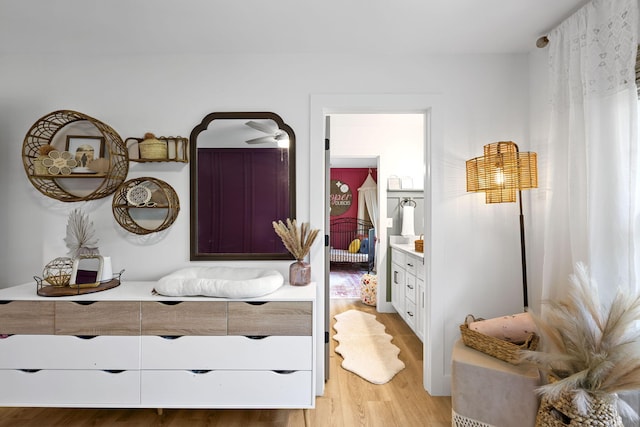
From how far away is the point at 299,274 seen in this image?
6.74ft

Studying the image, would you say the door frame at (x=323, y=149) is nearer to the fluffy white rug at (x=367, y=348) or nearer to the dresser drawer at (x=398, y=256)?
the fluffy white rug at (x=367, y=348)

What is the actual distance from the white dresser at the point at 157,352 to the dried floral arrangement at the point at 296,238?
0.36 metres

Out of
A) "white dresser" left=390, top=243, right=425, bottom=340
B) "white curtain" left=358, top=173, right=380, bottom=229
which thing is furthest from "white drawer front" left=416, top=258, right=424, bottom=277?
"white curtain" left=358, top=173, right=380, bottom=229

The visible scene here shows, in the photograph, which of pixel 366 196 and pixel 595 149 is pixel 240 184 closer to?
pixel 595 149

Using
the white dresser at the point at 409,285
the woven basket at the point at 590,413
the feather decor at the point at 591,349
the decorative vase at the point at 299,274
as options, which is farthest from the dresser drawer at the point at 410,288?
the woven basket at the point at 590,413

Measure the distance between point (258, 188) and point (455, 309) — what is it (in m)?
1.65

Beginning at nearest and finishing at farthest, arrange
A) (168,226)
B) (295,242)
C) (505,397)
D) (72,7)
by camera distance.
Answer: (505,397), (72,7), (295,242), (168,226)

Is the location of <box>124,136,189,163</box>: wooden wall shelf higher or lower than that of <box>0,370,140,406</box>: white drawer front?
higher

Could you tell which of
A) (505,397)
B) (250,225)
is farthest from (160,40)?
(505,397)

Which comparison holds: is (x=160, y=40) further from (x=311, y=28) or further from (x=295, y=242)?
(x=295, y=242)

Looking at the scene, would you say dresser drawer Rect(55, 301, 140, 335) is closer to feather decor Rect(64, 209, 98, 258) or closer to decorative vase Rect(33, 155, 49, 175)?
feather decor Rect(64, 209, 98, 258)

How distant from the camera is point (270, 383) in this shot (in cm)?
177

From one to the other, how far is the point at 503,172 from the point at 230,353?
194cm

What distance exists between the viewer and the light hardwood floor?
1.92m
